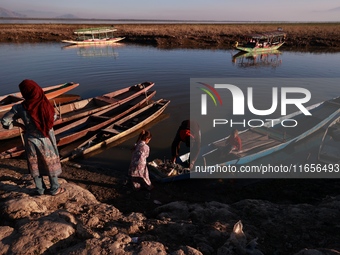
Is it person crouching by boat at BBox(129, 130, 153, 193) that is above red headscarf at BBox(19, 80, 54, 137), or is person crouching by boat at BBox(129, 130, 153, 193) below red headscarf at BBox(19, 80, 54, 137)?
below

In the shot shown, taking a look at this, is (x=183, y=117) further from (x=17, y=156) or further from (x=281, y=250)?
(x=281, y=250)

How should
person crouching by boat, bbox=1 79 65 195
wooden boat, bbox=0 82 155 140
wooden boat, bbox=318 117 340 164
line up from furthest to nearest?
wooden boat, bbox=0 82 155 140 → wooden boat, bbox=318 117 340 164 → person crouching by boat, bbox=1 79 65 195

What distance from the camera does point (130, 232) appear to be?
4148mm

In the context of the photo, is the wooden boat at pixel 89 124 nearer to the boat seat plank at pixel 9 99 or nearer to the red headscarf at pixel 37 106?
the boat seat plank at pixel 9 99

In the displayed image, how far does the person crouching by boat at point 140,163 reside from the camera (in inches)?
247

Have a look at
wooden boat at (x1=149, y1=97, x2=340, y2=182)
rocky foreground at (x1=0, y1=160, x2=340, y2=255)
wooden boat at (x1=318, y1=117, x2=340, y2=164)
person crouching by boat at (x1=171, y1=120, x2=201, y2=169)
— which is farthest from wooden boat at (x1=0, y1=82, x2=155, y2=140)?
wooden boat at (x1=318, y1=117, x2=340, y2=164)

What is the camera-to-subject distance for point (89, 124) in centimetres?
1128

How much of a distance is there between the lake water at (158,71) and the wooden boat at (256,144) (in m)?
0.94

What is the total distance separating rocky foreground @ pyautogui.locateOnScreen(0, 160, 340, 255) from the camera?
354cm

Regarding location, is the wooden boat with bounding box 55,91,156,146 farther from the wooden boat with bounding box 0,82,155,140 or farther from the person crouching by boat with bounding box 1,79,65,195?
the person crouching by boat with bounding box 1,79,65,195

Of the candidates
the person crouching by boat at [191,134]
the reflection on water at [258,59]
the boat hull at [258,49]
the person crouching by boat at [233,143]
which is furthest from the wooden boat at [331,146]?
the boat hull at [258,49]

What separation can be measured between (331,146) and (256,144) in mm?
3242

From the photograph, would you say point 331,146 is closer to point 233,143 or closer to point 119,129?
point 233,143

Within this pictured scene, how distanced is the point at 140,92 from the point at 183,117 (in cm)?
280
